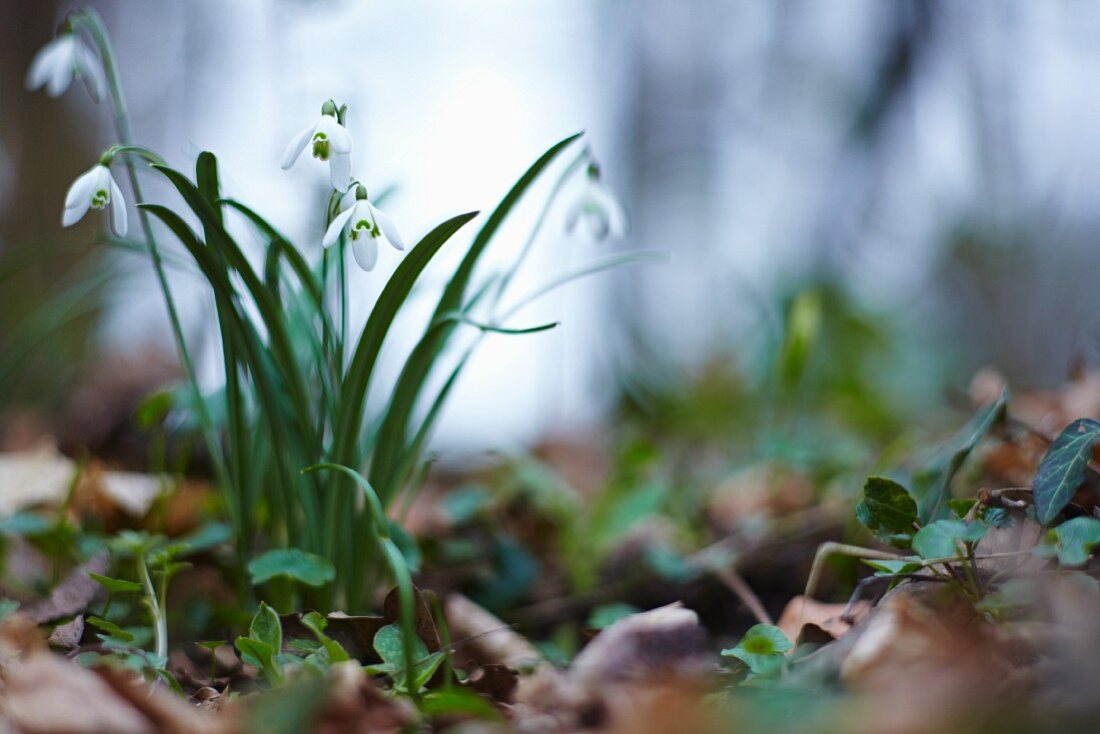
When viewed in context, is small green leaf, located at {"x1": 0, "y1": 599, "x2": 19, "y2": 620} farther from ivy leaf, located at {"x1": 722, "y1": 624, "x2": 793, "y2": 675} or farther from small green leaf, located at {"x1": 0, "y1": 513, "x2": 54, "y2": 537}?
ivy leaf, located at {"x1": 722, "y1": 624, "x2": 793, "y2": 675}

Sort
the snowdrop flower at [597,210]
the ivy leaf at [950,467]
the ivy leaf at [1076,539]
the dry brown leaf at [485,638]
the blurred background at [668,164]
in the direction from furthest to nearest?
the blurred background at [668,164] → the snowdrop flower at [597,210] → the dry brown leaf at [485,638] → the ivy leaf at [950,467] → the ivy leaf at [1076,539]

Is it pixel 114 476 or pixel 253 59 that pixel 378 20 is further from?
pixel 114 476

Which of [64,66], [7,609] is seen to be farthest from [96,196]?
[7,609]

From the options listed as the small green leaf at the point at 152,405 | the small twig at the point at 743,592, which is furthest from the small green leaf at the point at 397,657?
the small green leaf at the point at 152,405

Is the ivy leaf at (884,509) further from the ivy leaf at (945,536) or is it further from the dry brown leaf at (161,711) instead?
the dry brown leaf at (161,711)

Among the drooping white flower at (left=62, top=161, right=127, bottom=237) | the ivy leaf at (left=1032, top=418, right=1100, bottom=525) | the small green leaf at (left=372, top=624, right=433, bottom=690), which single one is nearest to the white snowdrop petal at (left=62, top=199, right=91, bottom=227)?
the drooping white flower at (left=62, top=161, right=127, bottom=237)

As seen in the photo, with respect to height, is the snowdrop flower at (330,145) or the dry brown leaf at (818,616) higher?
the snowdrop flower at (330,145)

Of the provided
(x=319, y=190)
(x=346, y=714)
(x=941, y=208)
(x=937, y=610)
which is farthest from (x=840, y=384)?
(x=346, y=714)

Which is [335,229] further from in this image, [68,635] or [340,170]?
[68,635]

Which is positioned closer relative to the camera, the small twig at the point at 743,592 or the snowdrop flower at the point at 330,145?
the snowdrop flower at the point at 330,145
